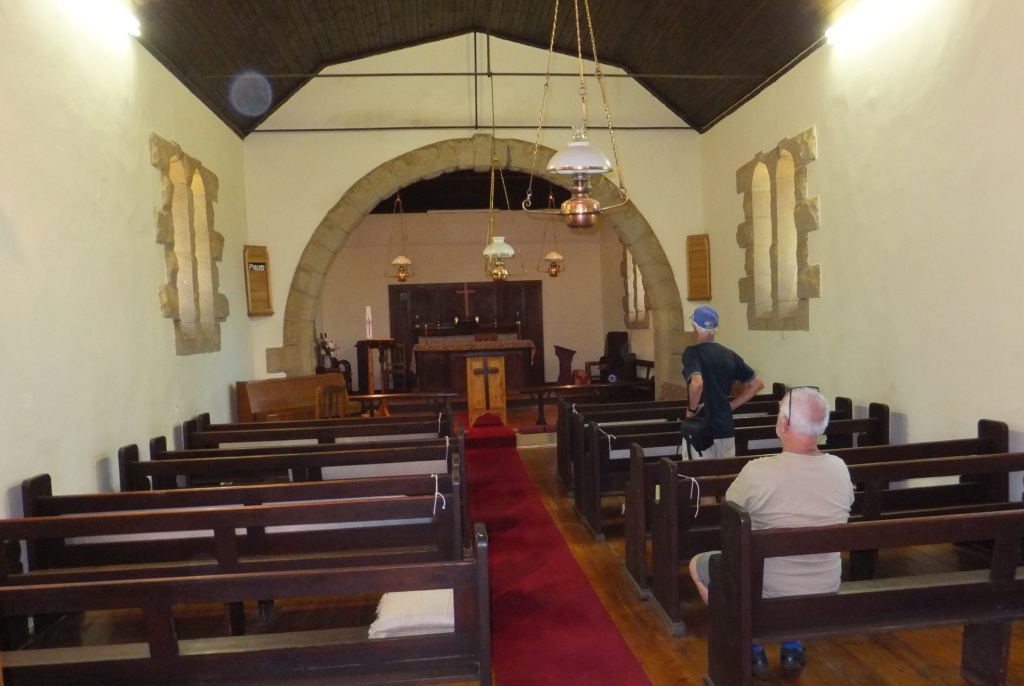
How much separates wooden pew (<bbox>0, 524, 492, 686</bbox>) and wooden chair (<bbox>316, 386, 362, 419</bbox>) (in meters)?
5.51

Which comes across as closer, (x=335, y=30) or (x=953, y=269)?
(x=953, y=269)

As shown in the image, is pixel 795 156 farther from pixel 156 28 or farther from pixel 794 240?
pixel 156 28

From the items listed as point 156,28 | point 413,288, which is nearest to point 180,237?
point 156,28

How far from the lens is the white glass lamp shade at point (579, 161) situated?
13.3ft

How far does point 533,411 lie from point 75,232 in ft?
25.6

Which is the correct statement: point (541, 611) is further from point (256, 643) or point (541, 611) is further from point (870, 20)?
point (870, 20)

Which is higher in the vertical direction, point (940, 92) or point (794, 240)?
point (940, 92)

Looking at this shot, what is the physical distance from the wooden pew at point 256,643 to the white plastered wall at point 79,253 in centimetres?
169

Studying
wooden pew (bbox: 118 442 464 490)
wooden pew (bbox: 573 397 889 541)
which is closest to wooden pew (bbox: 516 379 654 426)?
wooden pew (bbox: 573 397 889 541)

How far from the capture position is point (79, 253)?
429cm

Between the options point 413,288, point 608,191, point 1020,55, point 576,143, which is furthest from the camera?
point 413,288

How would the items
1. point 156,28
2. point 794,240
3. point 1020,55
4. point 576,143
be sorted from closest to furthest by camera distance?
1. point 1020,55
2. point 576,143
3. point 156,28
4. point 794,240

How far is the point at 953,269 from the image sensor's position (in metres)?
4.41

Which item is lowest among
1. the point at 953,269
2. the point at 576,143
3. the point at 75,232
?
the point at 953,269
